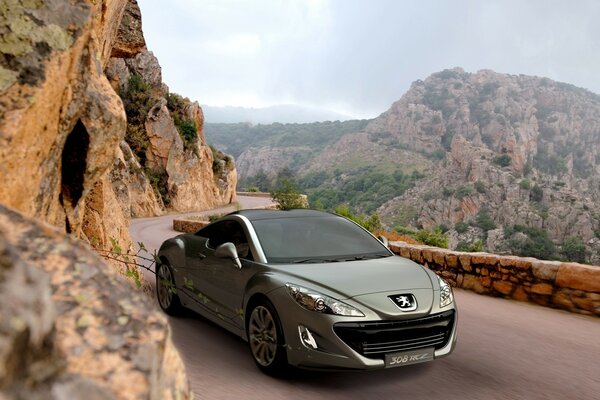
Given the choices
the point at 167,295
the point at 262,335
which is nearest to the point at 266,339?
the point at 262,335

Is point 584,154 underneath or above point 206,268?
above

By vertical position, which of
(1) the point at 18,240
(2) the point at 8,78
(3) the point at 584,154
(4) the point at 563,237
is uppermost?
(3) the point at 584,154

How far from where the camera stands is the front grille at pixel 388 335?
13.4 feet

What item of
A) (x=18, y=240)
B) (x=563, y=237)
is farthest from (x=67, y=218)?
(x=563, y=237)

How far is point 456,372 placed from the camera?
4.79 m

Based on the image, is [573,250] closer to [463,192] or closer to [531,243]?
[531,243]

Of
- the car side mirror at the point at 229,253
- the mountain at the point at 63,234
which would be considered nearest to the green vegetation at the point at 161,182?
the mountain at the point at 63,234

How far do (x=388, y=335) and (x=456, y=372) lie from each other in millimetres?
1068

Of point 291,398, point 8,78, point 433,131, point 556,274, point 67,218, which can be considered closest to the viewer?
point 8,78

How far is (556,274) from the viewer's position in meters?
7.86

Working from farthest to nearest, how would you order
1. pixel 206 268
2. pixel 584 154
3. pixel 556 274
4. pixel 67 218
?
pixel 584 154, pixel 556 274, pixel 206 268, pixel 67 218

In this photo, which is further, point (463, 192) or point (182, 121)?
point (463, 192)

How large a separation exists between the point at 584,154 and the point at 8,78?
14294 centimetres

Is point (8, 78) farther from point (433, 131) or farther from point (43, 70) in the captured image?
point (433, 131)
